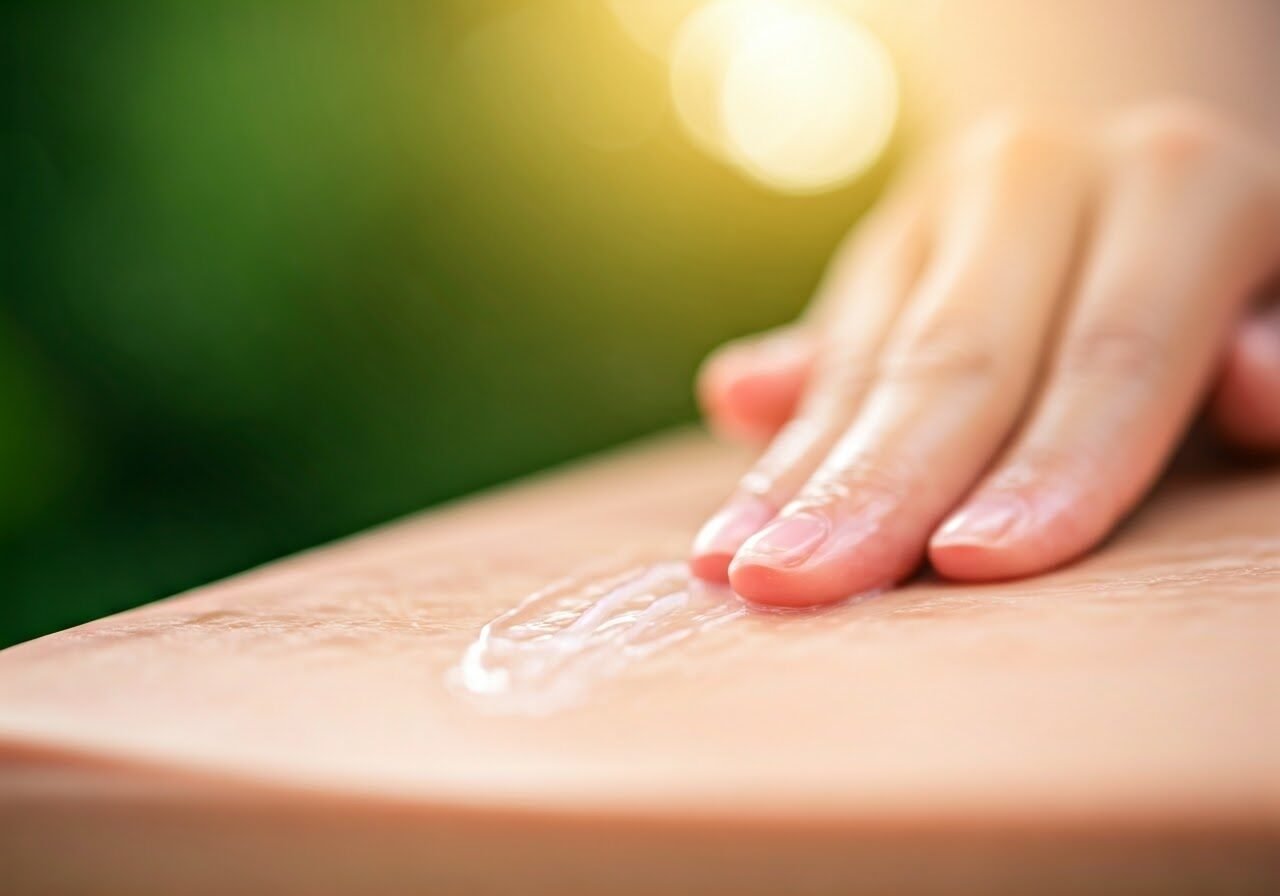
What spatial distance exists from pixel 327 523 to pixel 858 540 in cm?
113

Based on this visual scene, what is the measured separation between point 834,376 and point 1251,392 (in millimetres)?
256

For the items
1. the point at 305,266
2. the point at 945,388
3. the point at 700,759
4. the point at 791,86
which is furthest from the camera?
the point at 791,86

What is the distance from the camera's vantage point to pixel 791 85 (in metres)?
2.00

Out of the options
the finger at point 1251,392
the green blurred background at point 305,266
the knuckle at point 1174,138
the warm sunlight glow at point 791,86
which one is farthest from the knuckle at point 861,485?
the warm sunlight glow at point 791,86

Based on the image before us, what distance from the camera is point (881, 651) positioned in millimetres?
383

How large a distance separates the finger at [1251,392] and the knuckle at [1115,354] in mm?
73

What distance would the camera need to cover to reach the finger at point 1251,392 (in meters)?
0.63

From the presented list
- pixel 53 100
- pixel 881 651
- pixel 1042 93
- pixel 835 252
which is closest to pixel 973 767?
pixel 881 651

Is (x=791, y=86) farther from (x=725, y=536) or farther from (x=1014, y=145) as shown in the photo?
(x=725, y=536)

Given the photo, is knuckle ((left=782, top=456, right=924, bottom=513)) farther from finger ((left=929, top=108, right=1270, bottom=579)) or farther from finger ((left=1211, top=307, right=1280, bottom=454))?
finger ((left=1211, top=307, right=1280, bottom=454))

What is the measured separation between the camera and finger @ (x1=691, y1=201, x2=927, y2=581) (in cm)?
52

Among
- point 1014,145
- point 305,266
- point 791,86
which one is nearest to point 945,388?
point 1014,145

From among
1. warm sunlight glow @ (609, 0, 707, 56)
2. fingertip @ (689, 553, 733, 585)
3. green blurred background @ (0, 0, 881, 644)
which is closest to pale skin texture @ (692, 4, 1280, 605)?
fingertip @ (689, 553, 733, 585)

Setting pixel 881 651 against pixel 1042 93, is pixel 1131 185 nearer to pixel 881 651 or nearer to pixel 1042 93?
pixel 881 651
